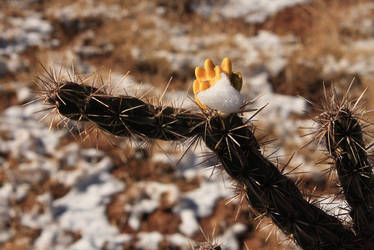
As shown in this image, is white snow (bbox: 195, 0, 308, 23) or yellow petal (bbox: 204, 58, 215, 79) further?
white snow (bbox: 195, 0, 308, 23)

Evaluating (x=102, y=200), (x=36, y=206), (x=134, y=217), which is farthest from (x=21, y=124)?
(x=134, y=217)

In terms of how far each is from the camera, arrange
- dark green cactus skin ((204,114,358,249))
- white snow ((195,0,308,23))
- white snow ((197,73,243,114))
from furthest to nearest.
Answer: white snow ((195,0,308,23))
dark green cactus skin ((204,114,358,249))
white snow ((197,73,243,114))

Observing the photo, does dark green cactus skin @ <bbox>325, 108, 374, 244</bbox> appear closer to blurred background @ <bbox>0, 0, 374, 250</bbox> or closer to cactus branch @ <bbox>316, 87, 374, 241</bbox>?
cactus branch @ <bbox>316, 87, 374, 241</bbox>

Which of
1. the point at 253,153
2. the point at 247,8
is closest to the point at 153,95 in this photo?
the point at 253,153

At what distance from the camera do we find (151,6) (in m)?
5.55

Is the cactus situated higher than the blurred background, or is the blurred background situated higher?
the blurred background

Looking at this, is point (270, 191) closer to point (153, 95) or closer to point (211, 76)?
point (211, 76)

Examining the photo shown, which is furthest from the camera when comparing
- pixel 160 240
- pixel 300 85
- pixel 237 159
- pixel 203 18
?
pixel 203 18

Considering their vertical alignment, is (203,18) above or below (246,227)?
above

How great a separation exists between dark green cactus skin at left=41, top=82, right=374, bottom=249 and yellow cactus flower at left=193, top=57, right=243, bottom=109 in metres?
0.09

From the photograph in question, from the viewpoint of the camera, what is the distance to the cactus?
3.69 feet

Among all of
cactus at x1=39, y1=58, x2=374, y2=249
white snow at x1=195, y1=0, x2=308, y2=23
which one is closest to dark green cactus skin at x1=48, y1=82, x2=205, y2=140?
cactus at x1=39, y1=58, x2=374, y2=249

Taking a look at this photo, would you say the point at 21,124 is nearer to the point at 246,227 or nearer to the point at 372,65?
the point at 246,227

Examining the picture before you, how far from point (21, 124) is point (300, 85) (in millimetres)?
3089
